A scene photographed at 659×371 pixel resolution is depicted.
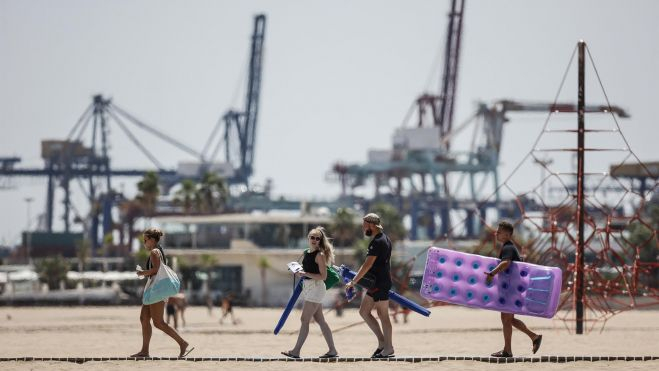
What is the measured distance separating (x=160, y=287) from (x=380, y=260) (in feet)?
7.94

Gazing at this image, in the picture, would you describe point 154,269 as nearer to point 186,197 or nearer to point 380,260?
point 380,260

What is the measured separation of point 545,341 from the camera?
22.7 m

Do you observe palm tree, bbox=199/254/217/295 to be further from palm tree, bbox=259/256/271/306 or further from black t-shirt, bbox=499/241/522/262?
black t-shirt, bbox=499/241/522/262

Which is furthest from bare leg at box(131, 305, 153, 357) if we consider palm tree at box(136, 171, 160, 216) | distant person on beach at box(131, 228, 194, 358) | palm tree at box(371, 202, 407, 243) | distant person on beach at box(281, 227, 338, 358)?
palm tree at box(136, 171, 160, 216)

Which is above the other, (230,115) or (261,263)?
(230,115)

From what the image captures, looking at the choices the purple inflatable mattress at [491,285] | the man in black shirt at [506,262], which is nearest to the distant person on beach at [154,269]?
the purple inflatable mattress at [491,285]

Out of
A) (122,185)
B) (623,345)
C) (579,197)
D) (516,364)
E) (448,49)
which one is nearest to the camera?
(516,364)

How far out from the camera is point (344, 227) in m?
89.4

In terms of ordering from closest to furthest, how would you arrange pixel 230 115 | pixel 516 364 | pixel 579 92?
pixel 516 364
pixel 579 92
pixel 230 115

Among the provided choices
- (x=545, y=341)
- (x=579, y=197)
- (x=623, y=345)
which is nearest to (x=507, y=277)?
(x=623, y=345)

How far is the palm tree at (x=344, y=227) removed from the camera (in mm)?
89125

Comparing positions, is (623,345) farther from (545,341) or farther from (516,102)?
(516,102)

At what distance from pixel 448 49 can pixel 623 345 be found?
390 ft

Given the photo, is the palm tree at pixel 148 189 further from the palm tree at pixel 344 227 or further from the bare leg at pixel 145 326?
the bare leg at pixel 145 326
